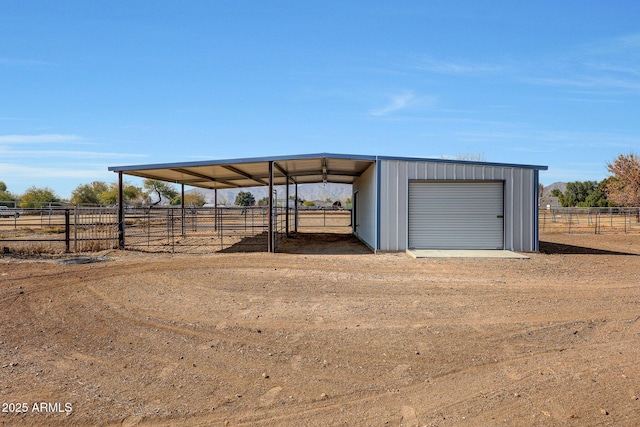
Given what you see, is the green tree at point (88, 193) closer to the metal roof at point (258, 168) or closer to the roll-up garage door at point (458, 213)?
the metal roof at point (258, 168)

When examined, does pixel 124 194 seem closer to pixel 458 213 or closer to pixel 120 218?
pixel 120 218

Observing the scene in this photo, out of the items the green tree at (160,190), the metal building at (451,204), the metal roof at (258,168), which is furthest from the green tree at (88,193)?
the metal building at (451,204)

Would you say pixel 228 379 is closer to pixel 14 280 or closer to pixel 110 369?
pixel 110 369

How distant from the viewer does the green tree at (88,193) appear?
60281 millimetres

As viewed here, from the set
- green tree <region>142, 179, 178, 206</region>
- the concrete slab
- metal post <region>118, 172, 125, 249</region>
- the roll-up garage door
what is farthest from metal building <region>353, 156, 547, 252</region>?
green tree <region>142, 179, 178, 206</region>

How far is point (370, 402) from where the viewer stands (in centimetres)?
390

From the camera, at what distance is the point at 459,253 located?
46.0 feet

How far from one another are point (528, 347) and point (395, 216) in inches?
374

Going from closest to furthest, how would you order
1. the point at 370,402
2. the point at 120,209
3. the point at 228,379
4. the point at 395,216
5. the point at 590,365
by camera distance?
the point at 370,402 → the point at 228,379 → the point at 590,365 → the point at 395,216 → the point at 120,209

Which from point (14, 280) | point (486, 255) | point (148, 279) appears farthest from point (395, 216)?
point (14, 280)

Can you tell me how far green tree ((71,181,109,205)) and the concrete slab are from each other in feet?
180

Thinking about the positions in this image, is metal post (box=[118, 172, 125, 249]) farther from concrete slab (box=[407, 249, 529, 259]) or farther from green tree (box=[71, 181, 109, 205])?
green tree (box=[71, 181, 109, 205])

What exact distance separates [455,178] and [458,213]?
1179mm

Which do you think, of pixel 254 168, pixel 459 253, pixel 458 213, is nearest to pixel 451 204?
pixel 458 213
